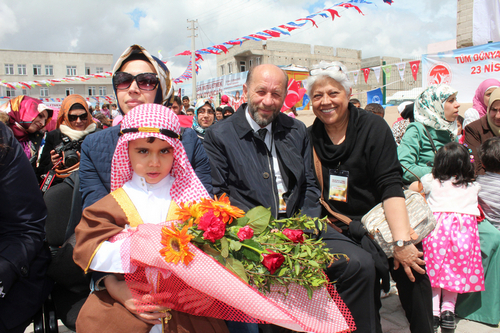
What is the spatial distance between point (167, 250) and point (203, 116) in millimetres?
5434

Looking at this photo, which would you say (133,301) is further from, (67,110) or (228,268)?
(67,110)

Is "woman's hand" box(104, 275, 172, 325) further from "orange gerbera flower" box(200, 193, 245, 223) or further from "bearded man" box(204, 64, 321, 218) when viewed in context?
"bearded man" box(204, 64, 321, 218)

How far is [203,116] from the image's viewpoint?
6.63 meters

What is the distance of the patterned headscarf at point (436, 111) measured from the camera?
3.54 meters

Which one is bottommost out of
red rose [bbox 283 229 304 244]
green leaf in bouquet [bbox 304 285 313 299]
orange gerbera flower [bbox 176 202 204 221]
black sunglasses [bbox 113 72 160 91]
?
green leaf in bouquet [bbox 304 285 313 299]

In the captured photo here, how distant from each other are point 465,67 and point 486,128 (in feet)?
15.6

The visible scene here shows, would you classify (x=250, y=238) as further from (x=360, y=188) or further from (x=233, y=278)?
(x=360, y=188)

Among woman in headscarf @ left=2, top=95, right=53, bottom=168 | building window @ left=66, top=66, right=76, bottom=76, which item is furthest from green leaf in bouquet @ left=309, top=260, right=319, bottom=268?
building window @ left=66, top=66, right=76, bottom=76

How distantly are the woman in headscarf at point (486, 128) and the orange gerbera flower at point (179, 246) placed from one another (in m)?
3.85

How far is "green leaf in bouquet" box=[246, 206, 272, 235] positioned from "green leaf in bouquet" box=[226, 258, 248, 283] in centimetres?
22

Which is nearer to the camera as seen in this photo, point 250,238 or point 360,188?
point 250,238

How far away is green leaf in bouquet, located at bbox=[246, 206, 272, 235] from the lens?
66.6 inches

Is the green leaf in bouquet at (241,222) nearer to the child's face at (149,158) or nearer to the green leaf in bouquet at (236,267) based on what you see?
the green leaf in bouquet at (236,267)

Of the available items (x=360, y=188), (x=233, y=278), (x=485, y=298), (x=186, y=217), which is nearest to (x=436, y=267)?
(x=485, y=298)
